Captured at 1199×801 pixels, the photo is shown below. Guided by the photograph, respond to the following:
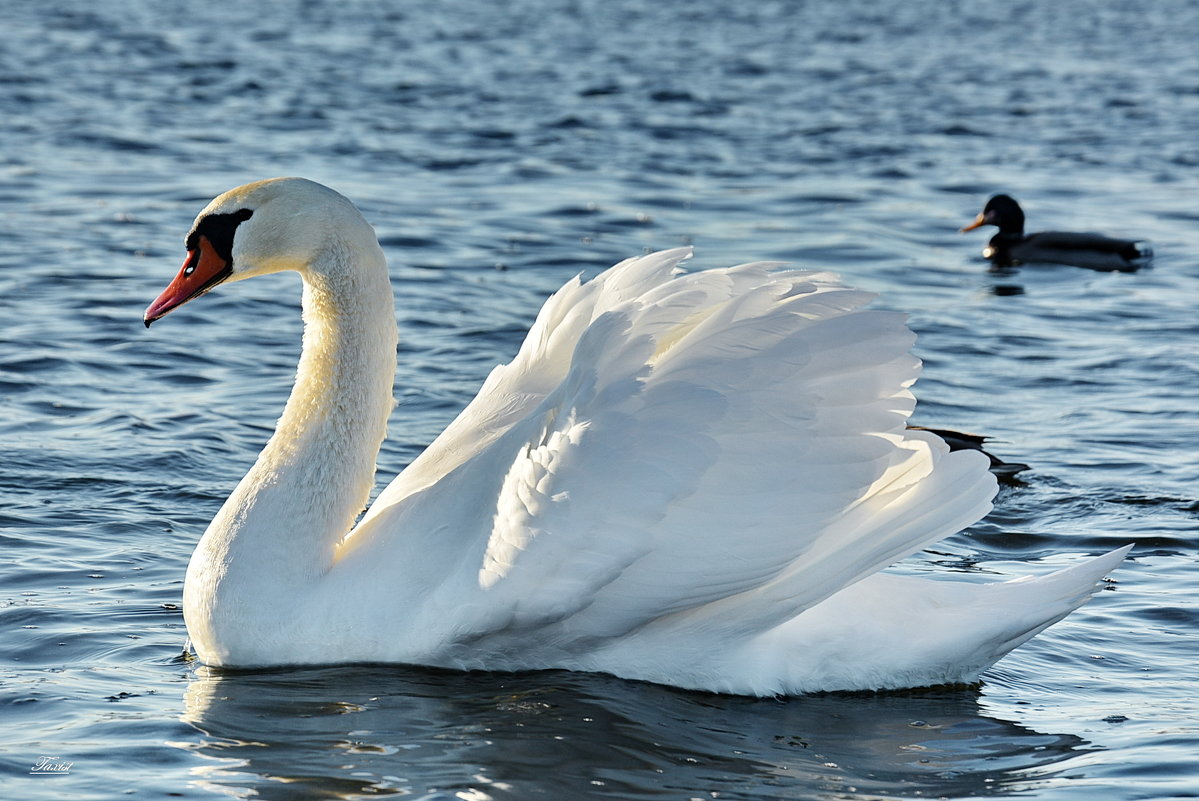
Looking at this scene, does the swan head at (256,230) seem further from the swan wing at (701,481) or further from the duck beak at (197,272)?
the swan wing at (701,481)

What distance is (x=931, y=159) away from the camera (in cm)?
1800

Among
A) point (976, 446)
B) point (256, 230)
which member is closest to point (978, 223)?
point (976, 446)

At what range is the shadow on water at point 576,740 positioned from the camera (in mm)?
4984

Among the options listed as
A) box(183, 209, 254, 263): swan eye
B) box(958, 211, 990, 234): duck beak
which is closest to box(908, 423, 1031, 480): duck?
box(183, 209, 254, 263): swan eye

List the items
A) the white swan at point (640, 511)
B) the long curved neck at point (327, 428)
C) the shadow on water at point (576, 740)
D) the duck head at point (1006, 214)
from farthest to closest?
the duck head at point (1006, 214) < the long curved neck at point (327, 428) < the white swan at point (640, 511) < the shadow on water at point (576, 740)

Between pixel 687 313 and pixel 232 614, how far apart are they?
1.83 m

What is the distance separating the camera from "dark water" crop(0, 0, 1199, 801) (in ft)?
17.4

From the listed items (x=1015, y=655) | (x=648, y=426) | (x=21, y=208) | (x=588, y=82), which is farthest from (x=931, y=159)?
(x=648, y=426)

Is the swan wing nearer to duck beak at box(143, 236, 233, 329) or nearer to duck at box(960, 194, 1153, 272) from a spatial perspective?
duck beak at box(143, 236, 233, 329)

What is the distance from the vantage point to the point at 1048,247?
1461 cm

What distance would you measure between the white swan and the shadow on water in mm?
100

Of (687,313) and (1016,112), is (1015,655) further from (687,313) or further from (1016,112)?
(1016,112)

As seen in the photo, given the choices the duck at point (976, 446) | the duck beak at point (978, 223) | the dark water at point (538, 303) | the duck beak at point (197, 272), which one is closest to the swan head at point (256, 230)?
the duck beak at point (197, 272)

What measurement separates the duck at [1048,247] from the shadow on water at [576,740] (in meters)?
8.68
